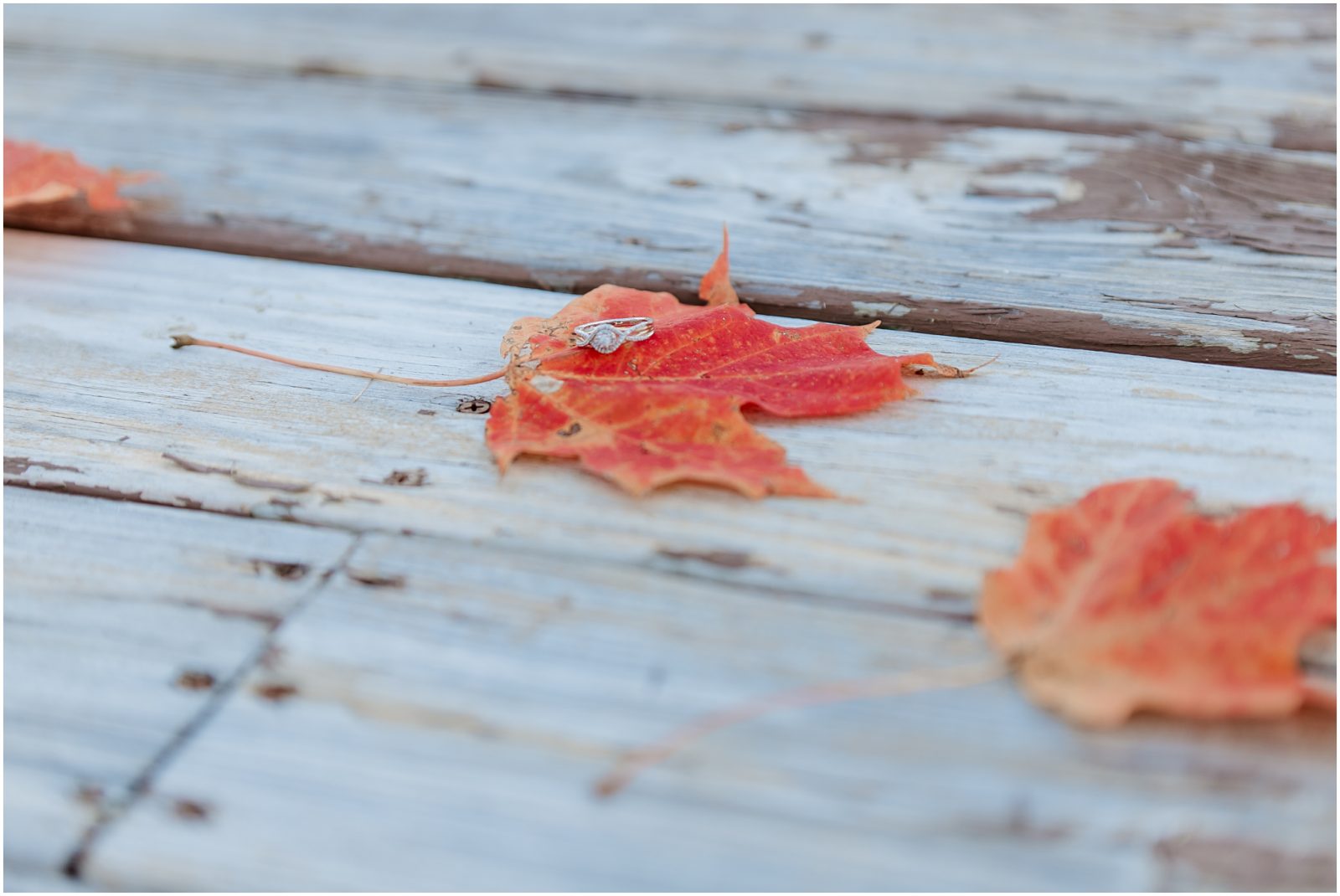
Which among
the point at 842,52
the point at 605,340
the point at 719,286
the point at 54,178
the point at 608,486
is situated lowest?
the point at 608,486

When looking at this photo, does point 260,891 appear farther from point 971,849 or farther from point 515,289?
point 515,289

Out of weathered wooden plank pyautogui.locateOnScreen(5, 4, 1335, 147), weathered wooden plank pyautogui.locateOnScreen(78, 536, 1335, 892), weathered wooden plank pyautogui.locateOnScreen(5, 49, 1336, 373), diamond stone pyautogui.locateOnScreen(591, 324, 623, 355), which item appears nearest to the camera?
weathered wooden plank pyautogui.locateOnScreen(78, 536, 1335, 892)

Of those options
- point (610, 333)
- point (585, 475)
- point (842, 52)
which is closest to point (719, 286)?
point (610, 333)

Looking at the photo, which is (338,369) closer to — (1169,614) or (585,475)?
(585,475)

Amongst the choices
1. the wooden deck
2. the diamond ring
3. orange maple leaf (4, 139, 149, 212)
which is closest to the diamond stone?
the diamond ring

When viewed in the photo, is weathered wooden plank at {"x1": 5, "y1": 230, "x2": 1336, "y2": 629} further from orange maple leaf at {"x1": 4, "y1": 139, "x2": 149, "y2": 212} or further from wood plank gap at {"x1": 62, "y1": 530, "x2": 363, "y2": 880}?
orange maple leaf at {"x1": 4, "y1": 139, "x2": 149, "y2": 212}

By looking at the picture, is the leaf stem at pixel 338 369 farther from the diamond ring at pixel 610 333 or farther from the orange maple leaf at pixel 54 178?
the orange maple leaf at pixel 54 178
